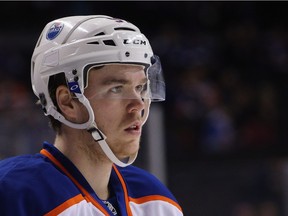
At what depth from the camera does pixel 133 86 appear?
6.14 feet

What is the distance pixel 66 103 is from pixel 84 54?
0.45ft

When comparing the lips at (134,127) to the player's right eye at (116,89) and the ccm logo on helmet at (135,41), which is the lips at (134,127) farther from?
the ccm logo on helmet at (135,41)

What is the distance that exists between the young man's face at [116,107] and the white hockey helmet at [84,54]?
0.02 metres

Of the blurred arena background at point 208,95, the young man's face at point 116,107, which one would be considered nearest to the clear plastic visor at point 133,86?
the young man's face at point 116,107

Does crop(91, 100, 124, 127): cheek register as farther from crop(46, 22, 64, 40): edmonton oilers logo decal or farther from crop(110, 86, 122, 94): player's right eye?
crop(46, 22, 64, 40): edmonton oilers logo decal

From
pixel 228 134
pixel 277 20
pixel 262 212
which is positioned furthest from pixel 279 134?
pixel 277 20

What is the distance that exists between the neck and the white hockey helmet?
43 millimetres

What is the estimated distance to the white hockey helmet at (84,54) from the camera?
1.84 meters

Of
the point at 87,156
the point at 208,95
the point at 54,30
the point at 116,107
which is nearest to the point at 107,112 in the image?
the point at 116,107

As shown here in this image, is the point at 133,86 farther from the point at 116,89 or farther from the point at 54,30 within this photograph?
the point at 54,30

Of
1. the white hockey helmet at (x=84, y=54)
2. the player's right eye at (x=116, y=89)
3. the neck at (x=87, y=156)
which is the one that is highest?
the white hockey helmet at (x=84, y=54)

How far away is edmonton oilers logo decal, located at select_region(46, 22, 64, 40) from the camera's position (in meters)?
1.91

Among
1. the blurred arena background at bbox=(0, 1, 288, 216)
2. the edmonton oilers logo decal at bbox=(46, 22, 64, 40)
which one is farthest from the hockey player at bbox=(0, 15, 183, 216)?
the blurred arena background at bbox=(0, 1, 288, 216)

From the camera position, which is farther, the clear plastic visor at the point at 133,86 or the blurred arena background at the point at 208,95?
the blurred arena background at the point at 208,95
